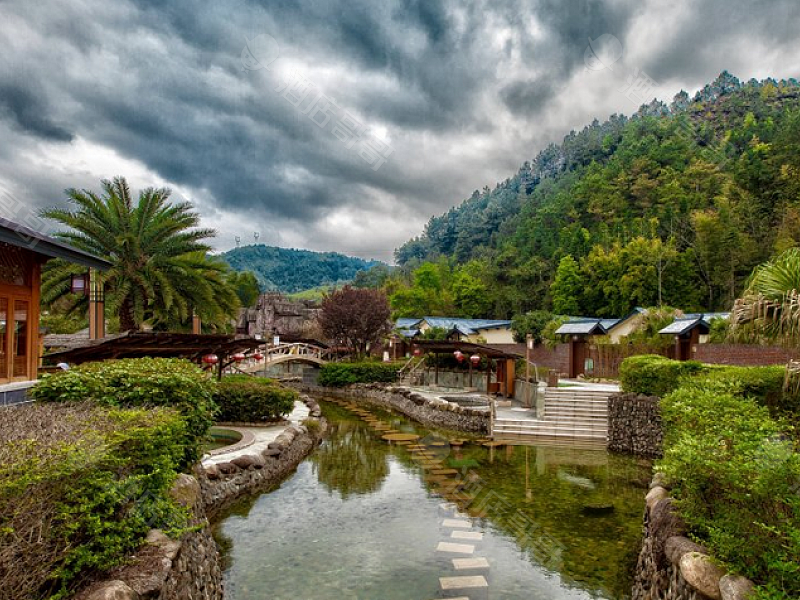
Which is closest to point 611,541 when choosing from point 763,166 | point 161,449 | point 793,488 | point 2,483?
point 793,488

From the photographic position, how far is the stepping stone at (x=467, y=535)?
8297mm

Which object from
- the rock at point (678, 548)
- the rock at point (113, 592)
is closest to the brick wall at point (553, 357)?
the rock at point (678, 548)

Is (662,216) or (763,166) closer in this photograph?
(763,166)

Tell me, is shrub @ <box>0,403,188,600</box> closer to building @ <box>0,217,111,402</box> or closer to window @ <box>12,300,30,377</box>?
building @ <box>0,217,111,402</box>

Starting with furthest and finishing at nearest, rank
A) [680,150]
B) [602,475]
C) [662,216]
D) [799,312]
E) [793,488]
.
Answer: [680,150] → [662,216] → [602,475] → [799,312] → [793,488]

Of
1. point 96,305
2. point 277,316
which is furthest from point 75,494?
point 277,316

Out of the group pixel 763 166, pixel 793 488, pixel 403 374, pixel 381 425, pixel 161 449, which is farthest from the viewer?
pixel 763 166

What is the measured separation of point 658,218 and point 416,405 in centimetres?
4060

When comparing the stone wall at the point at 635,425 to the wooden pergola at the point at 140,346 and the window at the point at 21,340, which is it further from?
the window at the point at 21,340

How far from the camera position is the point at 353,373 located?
99.5 feet

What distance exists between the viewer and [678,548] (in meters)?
4.44

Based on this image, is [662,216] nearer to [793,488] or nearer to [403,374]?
[403,374]

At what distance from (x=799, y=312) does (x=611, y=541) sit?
4.50m

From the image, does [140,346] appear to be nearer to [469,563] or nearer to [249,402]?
[249,402]
